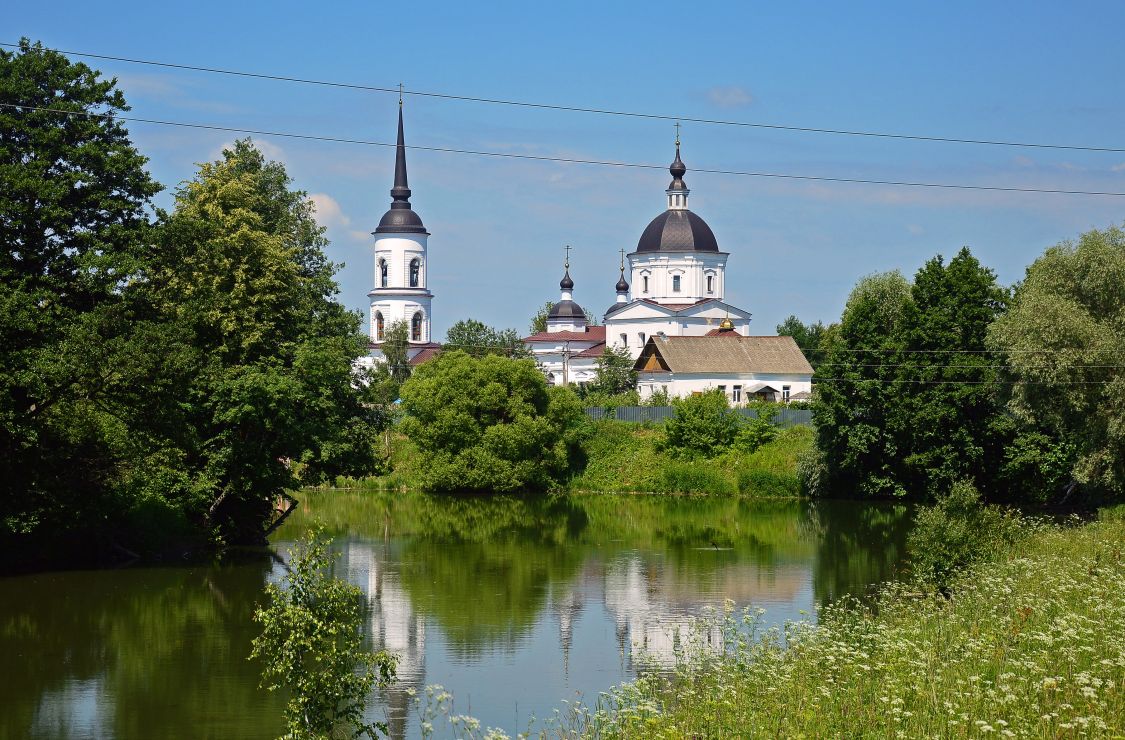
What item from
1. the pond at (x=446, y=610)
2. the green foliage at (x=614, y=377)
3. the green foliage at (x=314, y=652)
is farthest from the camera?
the green foliage at (x=614, y=377)

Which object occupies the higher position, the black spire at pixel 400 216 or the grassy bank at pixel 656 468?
the black spire at pixel 400 216

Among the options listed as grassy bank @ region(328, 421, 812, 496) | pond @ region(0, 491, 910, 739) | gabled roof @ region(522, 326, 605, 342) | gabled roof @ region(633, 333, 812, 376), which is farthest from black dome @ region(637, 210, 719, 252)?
pond @ region(0, 491, 910, 739)

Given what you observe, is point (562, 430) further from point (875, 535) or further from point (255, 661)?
point (255, 661)

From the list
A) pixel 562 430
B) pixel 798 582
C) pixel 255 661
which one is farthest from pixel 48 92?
pixel 562 430

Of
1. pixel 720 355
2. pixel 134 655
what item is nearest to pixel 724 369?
pixel 720 355

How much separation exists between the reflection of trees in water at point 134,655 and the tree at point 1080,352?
23214 mm

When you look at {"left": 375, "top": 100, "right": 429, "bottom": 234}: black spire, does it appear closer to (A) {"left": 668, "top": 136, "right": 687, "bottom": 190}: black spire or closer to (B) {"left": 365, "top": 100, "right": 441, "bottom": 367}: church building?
(B) {"left": 365, "top": 100, "right": 441, "bottom": 367}: church building

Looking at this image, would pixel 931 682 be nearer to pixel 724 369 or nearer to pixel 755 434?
pixel 755 434

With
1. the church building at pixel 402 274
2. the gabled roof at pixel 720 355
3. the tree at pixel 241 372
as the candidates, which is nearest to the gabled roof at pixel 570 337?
the church building at pixel 402 274

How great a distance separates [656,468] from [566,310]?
203 feet

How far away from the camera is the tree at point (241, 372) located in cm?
2894

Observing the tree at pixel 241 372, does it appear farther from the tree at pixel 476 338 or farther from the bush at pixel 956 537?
the tree at pixel 476 338

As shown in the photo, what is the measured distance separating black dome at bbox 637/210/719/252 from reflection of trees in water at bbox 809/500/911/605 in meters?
54.9

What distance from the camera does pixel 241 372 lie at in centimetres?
3014
